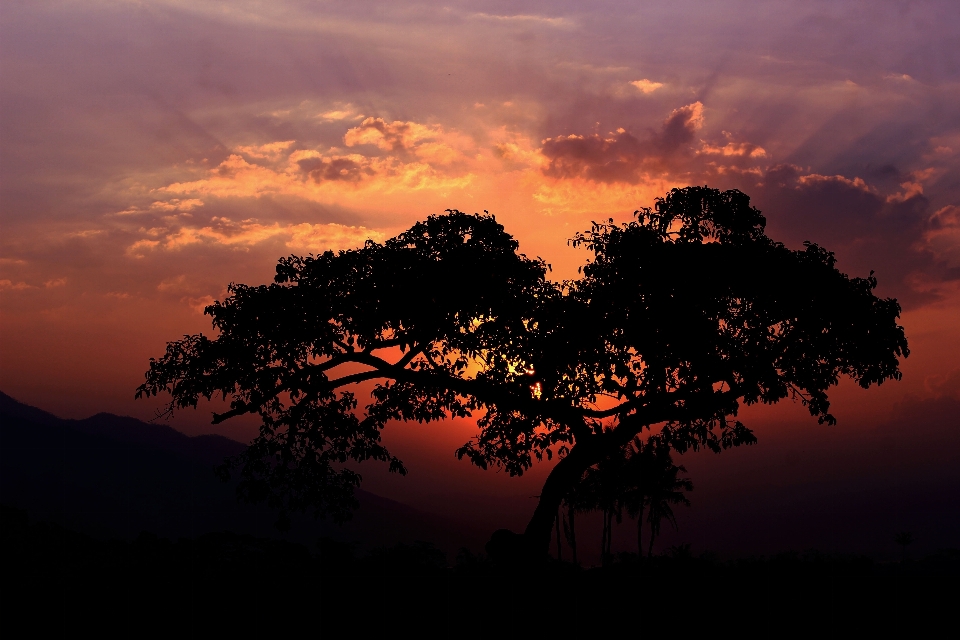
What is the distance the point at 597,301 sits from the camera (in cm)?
2261

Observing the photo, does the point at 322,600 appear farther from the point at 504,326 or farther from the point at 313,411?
the point at 504,326

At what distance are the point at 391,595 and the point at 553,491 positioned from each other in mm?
5156

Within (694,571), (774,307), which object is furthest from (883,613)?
(774,307)

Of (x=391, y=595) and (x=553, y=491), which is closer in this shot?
(x=391, y=595)

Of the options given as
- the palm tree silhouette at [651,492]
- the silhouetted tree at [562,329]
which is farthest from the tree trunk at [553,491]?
the palm tree silhouette at [651,492]

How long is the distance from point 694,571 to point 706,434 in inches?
157

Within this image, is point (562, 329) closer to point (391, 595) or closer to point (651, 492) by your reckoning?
Answer: point (391, 595)

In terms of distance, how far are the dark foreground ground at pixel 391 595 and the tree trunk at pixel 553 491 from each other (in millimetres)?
802

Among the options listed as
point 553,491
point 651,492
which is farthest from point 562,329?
point 651,492

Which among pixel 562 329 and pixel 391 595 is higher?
pixel 562 329

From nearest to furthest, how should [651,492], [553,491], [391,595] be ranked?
[391,595]
[553,491]
[651,492]

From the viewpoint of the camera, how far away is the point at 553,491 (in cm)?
2306

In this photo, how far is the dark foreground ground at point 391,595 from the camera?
2039 cm

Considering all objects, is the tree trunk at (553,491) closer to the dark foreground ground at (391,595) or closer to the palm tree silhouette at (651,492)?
the dark foreground ground at (391,595)
